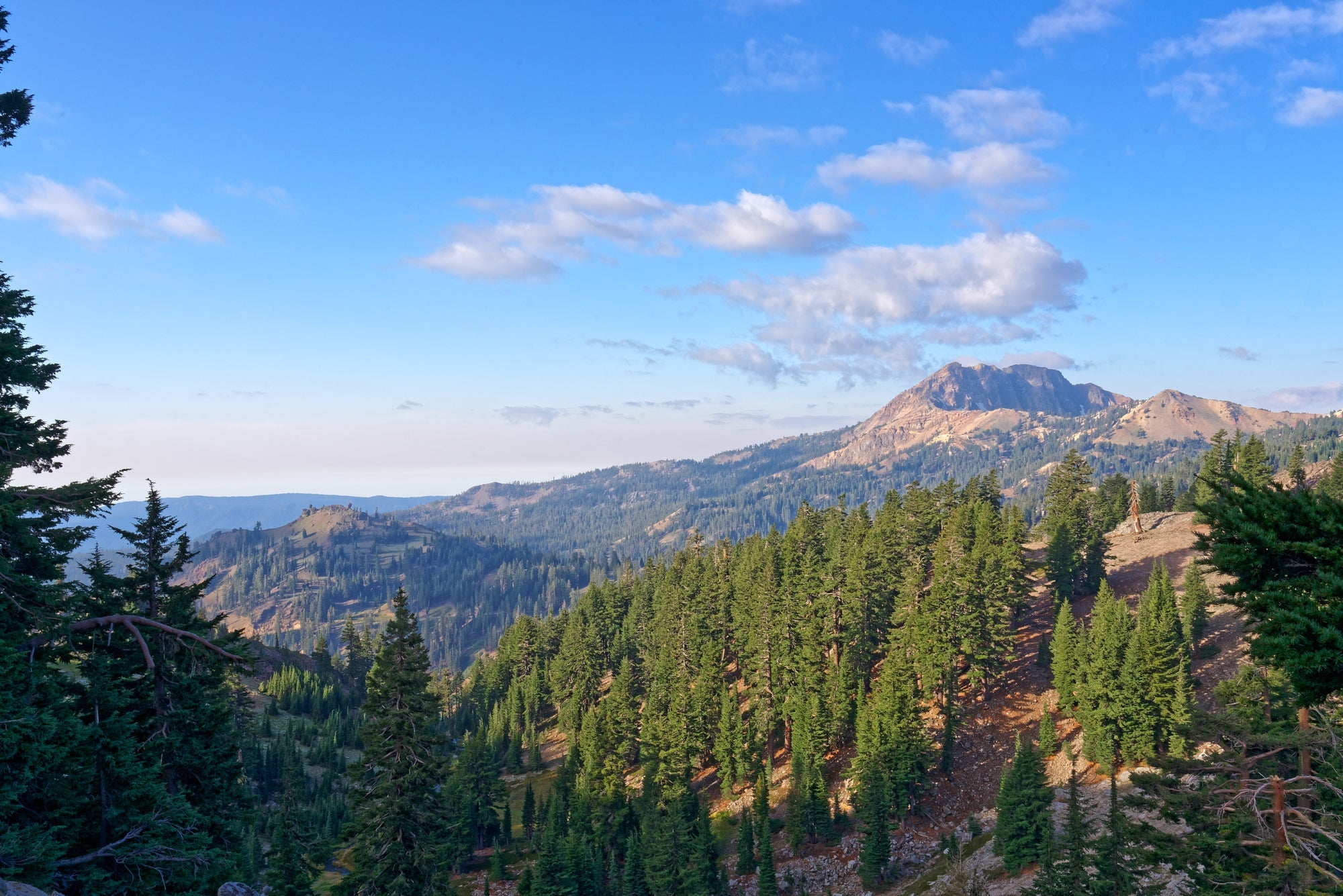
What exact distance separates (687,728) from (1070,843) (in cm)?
4359

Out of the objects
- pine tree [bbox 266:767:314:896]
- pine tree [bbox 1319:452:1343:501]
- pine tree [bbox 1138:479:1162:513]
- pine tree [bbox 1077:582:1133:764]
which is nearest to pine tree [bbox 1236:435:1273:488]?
pine tree [bbox 1319:452:1343:501]

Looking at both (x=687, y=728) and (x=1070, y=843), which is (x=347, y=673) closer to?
(x=687, y=728)

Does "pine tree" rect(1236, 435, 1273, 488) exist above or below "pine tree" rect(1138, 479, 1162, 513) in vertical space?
above

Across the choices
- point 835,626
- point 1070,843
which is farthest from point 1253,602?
point 835,626

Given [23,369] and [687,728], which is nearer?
[23,369]

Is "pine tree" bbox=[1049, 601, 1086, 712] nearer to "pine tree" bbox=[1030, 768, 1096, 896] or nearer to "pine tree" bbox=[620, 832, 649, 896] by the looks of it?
"pine tree" bbox=[1030, 768, 1096, 896]

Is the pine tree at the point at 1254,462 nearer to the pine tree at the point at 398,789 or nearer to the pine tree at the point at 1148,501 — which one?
the pine tree at the point at 1148,501

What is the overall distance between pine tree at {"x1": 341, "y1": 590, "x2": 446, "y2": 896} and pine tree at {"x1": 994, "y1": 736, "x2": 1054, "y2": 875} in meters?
38.8

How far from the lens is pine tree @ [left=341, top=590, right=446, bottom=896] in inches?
997

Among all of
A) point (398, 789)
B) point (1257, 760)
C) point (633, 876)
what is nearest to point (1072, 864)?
point (1257, 760)

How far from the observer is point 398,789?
2556 cm

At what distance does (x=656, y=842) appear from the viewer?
54625 mm

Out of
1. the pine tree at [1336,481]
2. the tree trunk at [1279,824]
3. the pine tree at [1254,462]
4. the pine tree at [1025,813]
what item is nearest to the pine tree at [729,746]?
the pine tree at [1025,813]

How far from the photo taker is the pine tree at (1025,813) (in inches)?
1813
